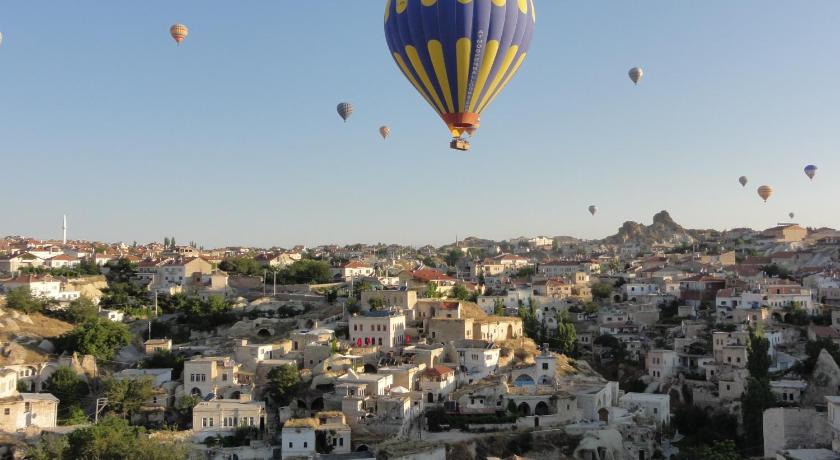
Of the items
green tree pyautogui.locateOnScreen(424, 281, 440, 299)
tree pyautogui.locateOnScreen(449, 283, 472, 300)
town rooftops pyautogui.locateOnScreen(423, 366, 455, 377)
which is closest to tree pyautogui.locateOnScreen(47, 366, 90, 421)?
town rooftops pyautogui.locateOnScreen(423, 366, 455, 377)

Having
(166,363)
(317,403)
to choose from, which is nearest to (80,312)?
(166,363)

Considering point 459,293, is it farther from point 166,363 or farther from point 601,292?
point 166,363

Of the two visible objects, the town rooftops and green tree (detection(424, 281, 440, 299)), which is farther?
green tree (detection(424, 281, 440, 299))

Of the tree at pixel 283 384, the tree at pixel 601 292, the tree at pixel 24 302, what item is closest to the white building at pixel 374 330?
the tree at pixel 283 384

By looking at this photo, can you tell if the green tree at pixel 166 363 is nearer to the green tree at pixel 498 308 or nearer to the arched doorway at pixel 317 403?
the arched doorway at pixel 317 403

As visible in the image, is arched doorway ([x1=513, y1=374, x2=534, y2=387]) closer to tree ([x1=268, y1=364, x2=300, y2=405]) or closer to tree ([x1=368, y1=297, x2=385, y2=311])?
tree ([x1=268, y1=364, x2=300, y2=405])

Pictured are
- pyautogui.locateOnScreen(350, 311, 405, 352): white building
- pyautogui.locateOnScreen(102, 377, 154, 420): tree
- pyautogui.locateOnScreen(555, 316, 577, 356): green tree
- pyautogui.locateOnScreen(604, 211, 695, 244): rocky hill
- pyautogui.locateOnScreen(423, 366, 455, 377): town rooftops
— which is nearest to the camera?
pyautogui.locateOnScreen(102, 377, 154, 420): tree

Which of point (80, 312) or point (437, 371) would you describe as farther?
point (80, 312)
